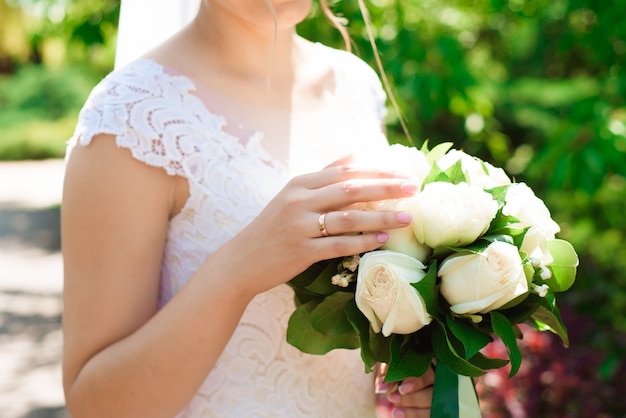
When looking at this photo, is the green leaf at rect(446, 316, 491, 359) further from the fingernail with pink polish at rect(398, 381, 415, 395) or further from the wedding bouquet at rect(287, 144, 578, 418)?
the fingernail with pink polish at rect(398, 381, 415, 395)

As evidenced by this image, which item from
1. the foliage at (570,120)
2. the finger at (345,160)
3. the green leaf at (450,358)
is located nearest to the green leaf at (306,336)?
the green leaf at (450,358)

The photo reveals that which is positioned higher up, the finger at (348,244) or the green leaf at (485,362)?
the finger at (348,244)

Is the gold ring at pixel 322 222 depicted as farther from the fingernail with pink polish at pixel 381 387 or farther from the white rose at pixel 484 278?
the fingernail with pink polish at pixel 381 387

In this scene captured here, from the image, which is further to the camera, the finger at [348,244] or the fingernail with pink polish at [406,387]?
the fingernail with pink polish at [406,387]

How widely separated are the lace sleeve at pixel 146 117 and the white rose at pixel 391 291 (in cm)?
53

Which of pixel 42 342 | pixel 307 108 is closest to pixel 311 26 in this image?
pixel 307 108

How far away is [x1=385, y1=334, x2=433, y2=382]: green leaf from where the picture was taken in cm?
145

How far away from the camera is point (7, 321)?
8.19m

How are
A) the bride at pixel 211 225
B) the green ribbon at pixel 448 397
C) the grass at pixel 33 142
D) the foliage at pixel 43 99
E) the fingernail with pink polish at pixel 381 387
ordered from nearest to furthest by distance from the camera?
the bride at pixel 211 225
the green ribbon at pixel 448 397
the fingernail with pink polish at pixel 381 387
the grass at pixel 33 142
the foliage at pixel 43 99

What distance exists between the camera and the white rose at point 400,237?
142 cm

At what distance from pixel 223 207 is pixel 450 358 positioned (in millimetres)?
Result: 646

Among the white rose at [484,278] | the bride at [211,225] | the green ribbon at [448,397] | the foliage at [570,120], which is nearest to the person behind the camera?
the white rose at [484,278]

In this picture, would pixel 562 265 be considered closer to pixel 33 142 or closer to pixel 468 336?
pixel 468 336

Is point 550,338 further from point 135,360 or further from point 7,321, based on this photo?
point 7,321
